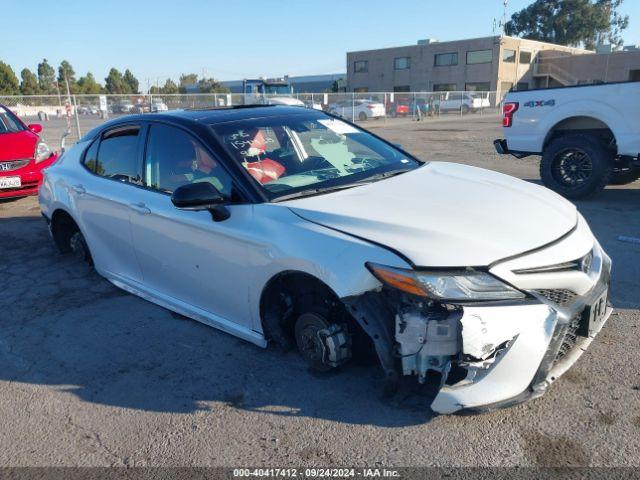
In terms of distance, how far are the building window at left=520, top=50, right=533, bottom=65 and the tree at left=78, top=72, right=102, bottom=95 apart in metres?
51.6

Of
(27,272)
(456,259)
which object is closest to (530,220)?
(456,259)

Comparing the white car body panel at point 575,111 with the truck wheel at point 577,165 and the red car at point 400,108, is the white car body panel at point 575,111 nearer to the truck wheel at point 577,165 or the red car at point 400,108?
the truck wheel at point 577,165

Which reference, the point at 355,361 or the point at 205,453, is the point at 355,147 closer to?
the point at 355,361

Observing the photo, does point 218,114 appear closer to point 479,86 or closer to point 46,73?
point 479,86

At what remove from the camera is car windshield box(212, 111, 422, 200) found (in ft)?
11.2

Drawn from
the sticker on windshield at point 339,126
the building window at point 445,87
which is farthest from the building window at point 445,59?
the sticker on windshield at point 339,126

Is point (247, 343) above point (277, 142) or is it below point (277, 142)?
below

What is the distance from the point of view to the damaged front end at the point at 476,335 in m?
2.43

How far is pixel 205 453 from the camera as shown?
262 cm

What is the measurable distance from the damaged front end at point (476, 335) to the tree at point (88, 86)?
74.0m

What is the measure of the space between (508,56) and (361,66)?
16.6 m

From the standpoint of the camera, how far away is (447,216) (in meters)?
2.87

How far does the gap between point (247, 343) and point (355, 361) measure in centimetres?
88

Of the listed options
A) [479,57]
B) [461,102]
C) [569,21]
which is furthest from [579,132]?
[569,21]
